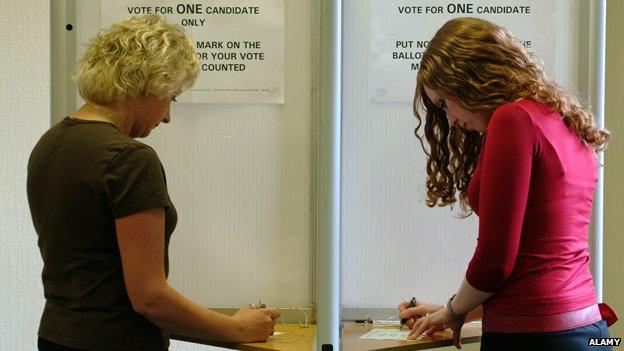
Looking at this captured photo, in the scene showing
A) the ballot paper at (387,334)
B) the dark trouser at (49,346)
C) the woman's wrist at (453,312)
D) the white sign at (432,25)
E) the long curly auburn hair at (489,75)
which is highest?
the white sign at (432,25)

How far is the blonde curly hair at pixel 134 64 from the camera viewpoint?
152cm

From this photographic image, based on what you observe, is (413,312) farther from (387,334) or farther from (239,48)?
(239,48)

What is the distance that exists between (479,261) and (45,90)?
199cm

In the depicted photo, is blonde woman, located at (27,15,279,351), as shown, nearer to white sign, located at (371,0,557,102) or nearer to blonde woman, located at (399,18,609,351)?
blonde woman, located at (399,18,609,351)

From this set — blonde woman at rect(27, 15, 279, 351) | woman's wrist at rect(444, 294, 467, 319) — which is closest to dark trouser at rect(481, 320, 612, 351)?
woman's wrist at rect(444, 294, 467, 319)

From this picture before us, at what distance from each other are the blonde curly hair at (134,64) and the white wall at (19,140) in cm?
145

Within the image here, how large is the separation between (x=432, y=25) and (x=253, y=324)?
964 mm

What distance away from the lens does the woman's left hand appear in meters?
1.76

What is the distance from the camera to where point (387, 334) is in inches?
78.5

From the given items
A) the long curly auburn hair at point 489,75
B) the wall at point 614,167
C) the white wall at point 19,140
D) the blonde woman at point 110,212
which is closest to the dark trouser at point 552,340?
the long curly auburn hair at point 489,75

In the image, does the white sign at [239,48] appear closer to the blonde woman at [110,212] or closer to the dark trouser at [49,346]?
the blonde woman at [110,212]

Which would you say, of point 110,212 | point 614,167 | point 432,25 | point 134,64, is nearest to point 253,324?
point 110,212

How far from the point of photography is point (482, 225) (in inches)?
58.1

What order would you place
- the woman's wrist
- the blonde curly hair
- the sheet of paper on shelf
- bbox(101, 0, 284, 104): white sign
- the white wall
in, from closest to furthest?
the blonde curly hair, the woman's wrist, the sheet of paper on shelf, bbox(101, 0, 284, 104): white sign, the white wall
